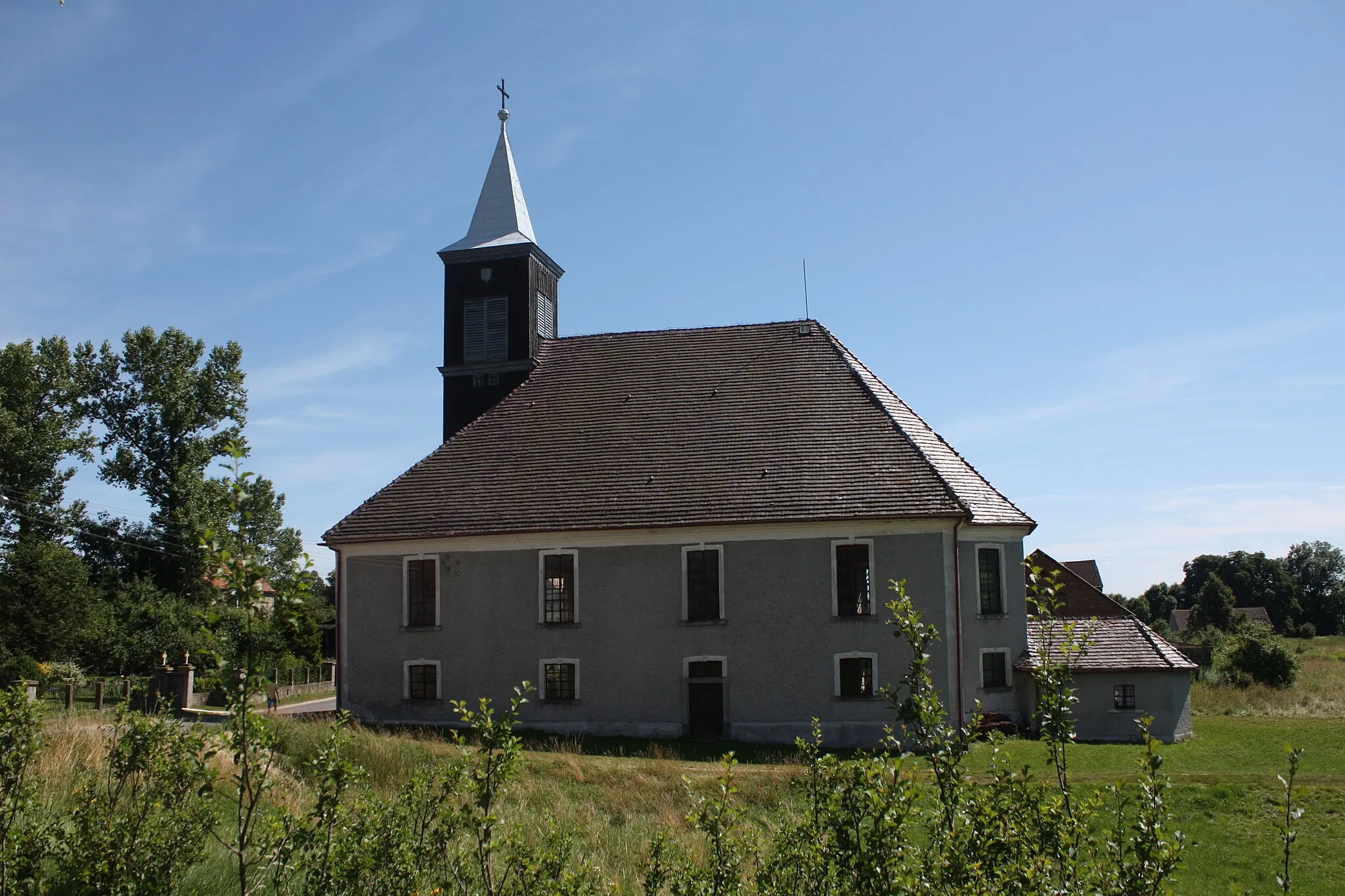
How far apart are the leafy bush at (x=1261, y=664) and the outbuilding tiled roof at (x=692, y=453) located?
53.8 ft

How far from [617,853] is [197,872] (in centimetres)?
492

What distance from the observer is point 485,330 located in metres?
31.6

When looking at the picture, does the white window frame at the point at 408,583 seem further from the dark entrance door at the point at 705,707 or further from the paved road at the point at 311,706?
the paved road at the point at 311,706

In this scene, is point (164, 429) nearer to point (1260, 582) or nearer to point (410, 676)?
point (410, 676)

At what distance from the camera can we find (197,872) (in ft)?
28.5

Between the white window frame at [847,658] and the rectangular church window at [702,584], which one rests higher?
the rectangular church window at [702,584]

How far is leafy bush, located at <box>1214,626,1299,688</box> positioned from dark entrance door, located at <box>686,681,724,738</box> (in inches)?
894

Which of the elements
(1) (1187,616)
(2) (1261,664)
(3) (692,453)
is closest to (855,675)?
(3) (692,453)

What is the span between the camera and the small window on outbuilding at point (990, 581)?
2638 centimetres

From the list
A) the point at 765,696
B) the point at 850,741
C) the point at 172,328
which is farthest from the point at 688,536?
the point at 172,328

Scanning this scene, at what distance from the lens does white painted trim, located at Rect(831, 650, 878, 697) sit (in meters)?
24.0

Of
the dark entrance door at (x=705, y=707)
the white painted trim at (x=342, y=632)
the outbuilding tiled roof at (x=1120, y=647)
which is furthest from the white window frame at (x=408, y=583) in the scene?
the outbuilding tiled roof at (x=1120, y=647)

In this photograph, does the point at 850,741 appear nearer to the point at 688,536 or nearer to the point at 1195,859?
the point at 688,536

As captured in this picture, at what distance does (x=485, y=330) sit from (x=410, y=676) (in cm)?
1120
